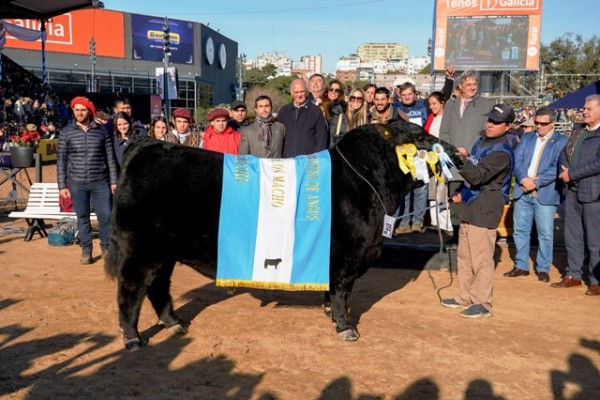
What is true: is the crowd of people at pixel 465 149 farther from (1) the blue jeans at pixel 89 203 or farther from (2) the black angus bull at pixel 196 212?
(2) the black angus bull at pixel 196 212

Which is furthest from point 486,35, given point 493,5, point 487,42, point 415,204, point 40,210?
point 40,210

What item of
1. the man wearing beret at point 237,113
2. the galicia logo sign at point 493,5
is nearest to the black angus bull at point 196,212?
Answer: the man wearing beret at point 237,113

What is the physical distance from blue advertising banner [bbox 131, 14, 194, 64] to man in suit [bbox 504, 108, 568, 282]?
45910 millimetres

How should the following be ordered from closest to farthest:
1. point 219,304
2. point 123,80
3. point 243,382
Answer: point 243,382, point 219,304, point 123,80

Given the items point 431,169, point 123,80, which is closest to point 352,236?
point 431,169

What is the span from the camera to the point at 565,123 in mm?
22297

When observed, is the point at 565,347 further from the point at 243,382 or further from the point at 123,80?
the point at 123,80

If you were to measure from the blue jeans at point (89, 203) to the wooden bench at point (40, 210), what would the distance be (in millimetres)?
1476

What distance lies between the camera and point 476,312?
5500mm

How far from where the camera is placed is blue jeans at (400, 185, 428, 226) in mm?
8656

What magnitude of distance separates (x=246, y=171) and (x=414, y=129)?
5.12ft

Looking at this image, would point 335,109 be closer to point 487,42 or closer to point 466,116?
point 466,116

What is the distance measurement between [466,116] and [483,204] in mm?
2350

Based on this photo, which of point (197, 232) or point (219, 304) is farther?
point (219, 304)
